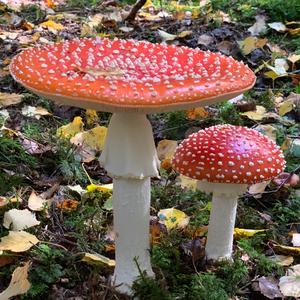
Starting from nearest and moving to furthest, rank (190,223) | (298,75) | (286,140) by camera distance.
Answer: (190,223)
(286,140)
(298,75)

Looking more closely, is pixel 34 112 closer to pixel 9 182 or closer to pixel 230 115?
pixel 9 182

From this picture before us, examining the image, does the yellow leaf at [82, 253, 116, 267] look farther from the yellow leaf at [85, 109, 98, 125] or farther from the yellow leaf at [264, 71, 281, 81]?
the yellow leaf at [264, 71, 281, 81]

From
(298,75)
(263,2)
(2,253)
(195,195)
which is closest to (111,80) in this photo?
(2,253)

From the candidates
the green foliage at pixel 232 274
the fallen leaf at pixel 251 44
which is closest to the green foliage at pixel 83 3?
the fallen leaf at pixel 251 44

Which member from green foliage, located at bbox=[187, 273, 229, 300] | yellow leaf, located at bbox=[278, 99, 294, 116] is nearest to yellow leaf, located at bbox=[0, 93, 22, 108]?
yellow leaf, located at bbox=[278, 99, 294, 116]

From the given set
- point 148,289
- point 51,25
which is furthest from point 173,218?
point 51,25

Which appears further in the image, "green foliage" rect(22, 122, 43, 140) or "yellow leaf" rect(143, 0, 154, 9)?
"yellow leaf" rect(143, 0, 154, 9)

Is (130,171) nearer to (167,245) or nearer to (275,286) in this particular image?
(167,245)
